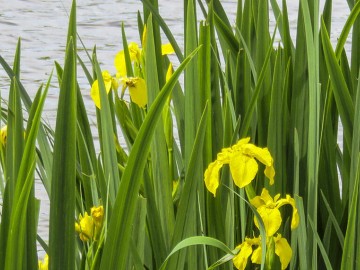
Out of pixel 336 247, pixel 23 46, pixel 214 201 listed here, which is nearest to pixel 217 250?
pixel 214 201

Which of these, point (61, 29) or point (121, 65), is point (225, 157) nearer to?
point (121, 65)

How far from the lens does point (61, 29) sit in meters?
4.24

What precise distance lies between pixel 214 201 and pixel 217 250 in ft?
0.22

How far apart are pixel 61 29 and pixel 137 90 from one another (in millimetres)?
A: 3179

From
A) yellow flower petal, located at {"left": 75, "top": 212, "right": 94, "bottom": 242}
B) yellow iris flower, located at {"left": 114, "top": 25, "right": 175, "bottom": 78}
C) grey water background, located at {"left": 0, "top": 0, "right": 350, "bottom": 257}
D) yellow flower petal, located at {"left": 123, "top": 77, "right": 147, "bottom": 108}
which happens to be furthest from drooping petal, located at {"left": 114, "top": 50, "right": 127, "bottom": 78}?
grey water background, located at {"left": 0, "top": 0, "right": 350, "bottom": 257}

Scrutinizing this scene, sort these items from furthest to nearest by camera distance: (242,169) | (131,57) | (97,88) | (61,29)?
(61,29) → (131,57) → (97,88) → (242,169)

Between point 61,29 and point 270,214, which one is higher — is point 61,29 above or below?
above

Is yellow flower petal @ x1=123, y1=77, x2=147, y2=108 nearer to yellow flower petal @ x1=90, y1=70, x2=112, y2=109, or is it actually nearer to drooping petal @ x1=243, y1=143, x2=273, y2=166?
yellow flower petal @ x1=90, y1=70, x2=112, y2=109

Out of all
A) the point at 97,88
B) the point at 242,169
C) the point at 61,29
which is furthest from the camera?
the point at 61,29

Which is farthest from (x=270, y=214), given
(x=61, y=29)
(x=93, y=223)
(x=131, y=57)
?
(x=61, y=29)

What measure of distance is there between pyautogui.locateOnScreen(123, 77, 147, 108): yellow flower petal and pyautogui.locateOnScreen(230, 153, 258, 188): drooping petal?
0.81 ft

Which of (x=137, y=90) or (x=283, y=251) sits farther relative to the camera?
(x=137, y=90)

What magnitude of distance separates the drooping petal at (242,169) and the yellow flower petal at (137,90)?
0.81 ft

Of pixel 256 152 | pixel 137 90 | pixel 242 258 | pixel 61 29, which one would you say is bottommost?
pixel 242 258
